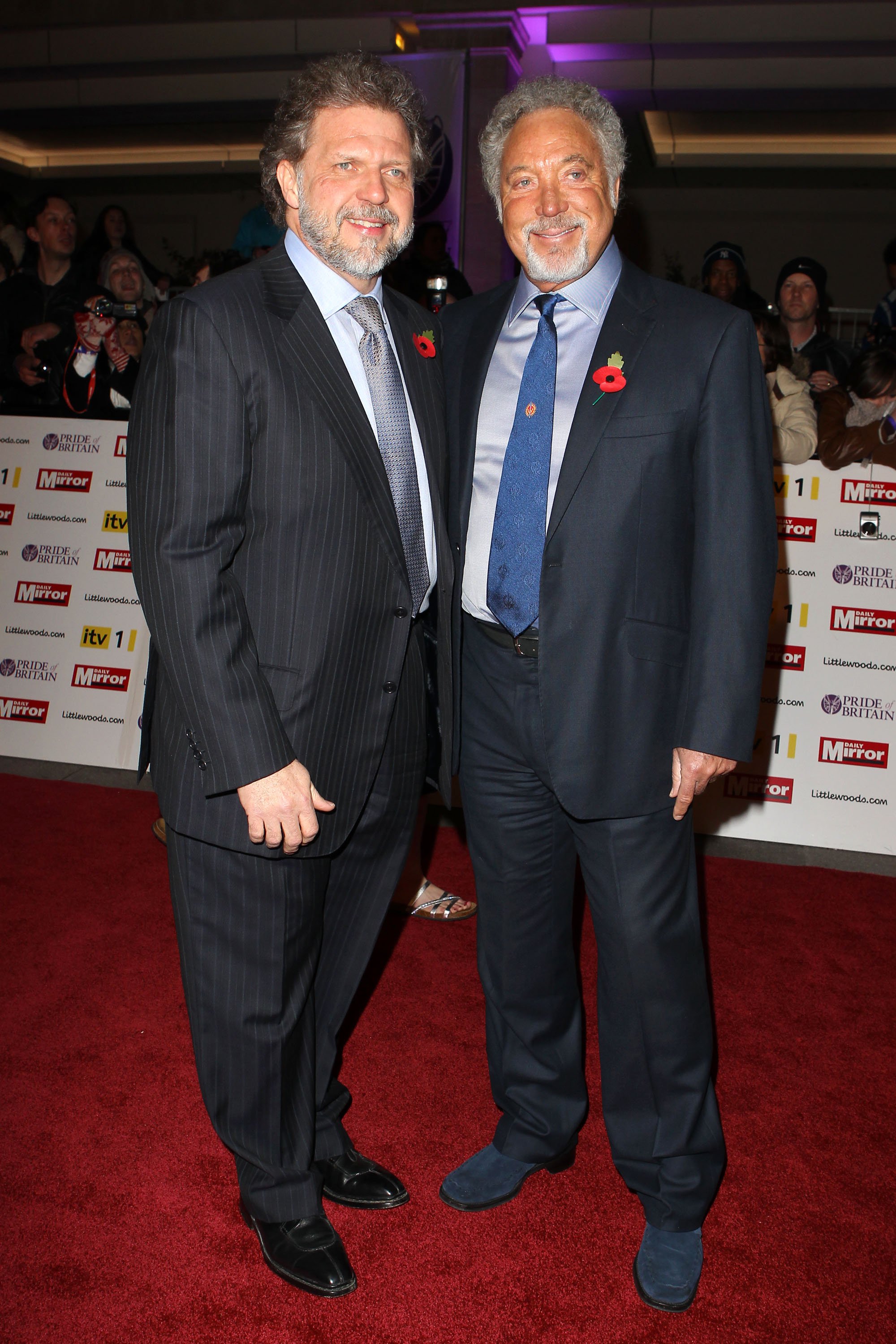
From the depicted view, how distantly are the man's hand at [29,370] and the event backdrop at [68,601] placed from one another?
1.81 ft

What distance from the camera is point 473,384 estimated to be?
6.28ft

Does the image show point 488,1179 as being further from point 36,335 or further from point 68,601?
point 36,335

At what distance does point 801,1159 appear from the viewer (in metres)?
2.15

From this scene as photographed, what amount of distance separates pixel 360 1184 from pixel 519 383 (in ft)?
5.11

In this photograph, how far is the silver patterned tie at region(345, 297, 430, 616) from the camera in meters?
1.75

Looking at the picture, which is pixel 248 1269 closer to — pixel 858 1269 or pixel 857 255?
pixel 858 1269

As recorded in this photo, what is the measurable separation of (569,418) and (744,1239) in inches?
60.9

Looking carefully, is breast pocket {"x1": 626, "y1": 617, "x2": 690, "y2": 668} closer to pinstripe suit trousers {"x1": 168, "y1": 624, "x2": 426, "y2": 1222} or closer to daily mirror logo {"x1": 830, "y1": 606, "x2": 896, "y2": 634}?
pinstripe suit trousers {"x1": 168, "y1": 624, "x2": 426, "y2": 1222}

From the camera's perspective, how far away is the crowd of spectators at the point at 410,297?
3859 millimetres

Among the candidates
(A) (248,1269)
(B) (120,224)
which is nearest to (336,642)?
(A) (248,1269)

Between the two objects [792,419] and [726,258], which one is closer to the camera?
[792,419]

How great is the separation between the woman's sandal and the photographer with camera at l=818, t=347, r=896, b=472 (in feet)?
6.99

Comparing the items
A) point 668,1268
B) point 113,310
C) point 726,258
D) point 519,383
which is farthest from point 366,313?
point 726,258

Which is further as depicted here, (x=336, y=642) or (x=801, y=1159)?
(x=801, y=1159)
